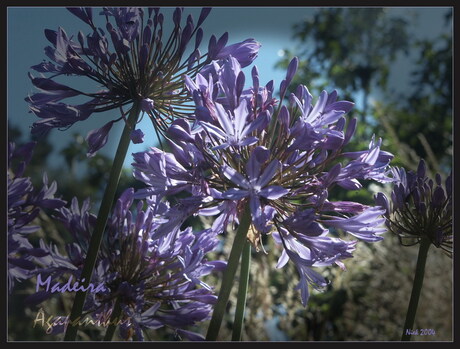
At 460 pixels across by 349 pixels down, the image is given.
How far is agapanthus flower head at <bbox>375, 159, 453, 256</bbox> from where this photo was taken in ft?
5.01

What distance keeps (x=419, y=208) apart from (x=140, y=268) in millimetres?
720

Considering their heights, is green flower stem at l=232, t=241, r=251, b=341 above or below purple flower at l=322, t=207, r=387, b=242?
below

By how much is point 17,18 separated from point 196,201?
873 mm

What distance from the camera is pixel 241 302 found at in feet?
4.49

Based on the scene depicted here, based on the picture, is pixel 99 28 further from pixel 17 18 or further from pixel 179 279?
pixel 179 279

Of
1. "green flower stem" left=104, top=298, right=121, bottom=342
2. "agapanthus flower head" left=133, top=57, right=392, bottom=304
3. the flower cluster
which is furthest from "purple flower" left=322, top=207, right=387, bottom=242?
the flower cluster

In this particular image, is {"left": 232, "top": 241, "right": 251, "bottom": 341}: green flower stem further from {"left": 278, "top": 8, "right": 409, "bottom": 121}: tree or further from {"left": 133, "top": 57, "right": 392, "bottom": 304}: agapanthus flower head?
{"left": 278, "top": 8, "right": 409, "bottom": 121}: tree

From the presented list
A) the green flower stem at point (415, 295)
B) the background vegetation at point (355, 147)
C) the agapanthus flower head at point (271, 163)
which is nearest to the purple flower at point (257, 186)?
the agapanthus flower head at point (271, 163)

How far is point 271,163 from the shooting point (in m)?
1.25

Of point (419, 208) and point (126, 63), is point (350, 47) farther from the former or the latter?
point (126, 63)

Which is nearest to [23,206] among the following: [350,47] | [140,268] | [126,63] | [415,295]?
[140,268]

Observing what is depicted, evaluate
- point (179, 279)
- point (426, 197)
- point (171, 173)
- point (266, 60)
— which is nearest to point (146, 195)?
point (171, 173)

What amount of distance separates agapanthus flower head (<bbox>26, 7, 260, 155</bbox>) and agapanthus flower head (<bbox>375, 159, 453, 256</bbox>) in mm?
514

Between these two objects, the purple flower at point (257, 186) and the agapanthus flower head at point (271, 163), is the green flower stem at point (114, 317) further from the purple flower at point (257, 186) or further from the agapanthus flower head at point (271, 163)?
the purple flower at point (257, 186)
